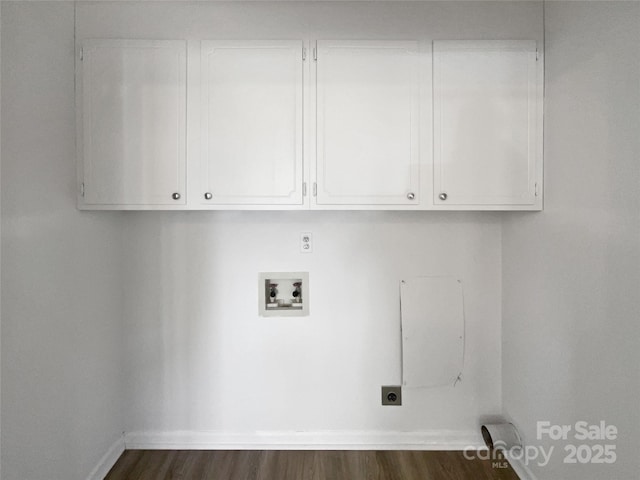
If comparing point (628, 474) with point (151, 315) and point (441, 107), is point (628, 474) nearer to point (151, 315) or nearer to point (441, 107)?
point (441, 107)

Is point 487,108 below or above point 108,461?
above

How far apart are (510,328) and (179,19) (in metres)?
2.16

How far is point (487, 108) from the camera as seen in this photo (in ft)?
5.93

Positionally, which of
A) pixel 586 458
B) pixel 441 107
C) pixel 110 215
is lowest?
pixel 586 458

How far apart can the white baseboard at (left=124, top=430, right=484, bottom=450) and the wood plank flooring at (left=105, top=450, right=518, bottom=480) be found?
0.10 feet

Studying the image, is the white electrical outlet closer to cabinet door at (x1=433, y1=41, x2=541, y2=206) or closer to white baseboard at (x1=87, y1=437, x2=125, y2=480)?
cabinet door at (x1=433, y1=41, x2=541, y2=206)

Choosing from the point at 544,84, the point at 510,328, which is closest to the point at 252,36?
the point at 544,84

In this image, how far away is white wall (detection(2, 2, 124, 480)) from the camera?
139 centimetres

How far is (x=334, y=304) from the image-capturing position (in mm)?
2246

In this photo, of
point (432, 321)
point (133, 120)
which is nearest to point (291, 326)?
point (432, 321)

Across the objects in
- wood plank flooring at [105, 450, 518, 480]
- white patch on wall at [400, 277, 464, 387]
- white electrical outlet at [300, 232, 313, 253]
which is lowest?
wood plank flooring at [105, 450, 518, 480]

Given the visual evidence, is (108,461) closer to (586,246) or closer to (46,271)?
(46,271)

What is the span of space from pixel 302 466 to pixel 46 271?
4.86 ft

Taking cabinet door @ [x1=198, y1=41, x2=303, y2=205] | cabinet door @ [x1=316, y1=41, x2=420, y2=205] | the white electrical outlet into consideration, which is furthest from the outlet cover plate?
cabinet door @ [x1=198, y1=41, x2=303, y2=205]
